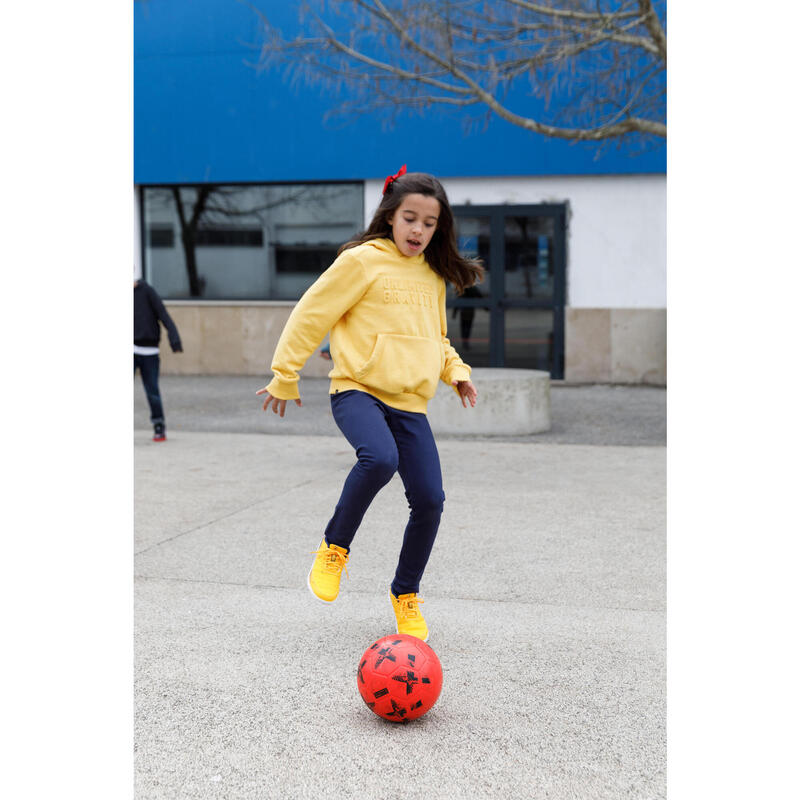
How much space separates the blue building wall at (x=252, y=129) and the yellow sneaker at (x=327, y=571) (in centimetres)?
1294

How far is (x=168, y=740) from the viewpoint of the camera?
3316mm

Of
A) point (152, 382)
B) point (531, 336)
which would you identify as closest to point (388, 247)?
point (152, 382)

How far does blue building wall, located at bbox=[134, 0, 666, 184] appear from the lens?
16469mm

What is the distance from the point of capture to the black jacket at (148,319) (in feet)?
34.5

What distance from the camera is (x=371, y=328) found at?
13.8ft

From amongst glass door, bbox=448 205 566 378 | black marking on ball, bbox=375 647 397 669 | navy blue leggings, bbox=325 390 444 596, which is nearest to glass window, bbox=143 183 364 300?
glass door, bbox=448 205 566 378

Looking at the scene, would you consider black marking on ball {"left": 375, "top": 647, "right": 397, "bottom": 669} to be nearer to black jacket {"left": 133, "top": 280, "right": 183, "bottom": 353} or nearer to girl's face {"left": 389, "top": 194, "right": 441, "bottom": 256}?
girl's face {"left": 389, "top": 194, "right": 441, "bottom": 256}

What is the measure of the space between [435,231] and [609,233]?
12.4 m

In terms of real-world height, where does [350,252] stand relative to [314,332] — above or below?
above

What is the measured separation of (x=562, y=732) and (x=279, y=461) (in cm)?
611

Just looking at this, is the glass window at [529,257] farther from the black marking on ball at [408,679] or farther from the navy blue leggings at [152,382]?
the black marking on ball at [408,679]

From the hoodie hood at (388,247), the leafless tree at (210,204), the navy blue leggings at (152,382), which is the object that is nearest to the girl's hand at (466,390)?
the hoodie hood at (388,247)
